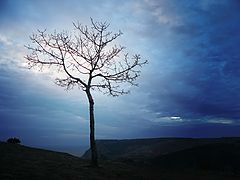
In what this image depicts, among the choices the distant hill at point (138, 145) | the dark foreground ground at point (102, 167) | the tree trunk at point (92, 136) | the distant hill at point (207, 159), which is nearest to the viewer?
the dark foreground ground at point (102, 167)

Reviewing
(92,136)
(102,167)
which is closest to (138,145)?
(92,136)

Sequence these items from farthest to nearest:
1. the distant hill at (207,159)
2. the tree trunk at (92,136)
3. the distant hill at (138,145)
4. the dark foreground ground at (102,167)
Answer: the distant hill at (138,145), the distant hill at (207,159), the tree trunk at (92,136), the dark foreground ground at (102,167)

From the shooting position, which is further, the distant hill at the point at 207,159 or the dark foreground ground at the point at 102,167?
the distant hill at the point at 207,159

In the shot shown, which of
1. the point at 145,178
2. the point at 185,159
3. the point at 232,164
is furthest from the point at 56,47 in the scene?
the point at 232,164

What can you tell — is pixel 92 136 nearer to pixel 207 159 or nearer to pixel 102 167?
pixel 102 167

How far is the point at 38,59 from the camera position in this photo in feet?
87.4

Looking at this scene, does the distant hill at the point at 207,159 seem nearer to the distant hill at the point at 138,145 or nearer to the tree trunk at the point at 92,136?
the tree trunk at the point at 92,136

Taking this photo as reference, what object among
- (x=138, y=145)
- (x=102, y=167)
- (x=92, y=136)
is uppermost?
(x=92, y=136)

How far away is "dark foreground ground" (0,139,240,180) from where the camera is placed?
50.7 ft

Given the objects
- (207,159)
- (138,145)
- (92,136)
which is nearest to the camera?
(92,136)

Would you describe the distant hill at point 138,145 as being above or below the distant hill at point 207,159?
above

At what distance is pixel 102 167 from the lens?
22.0 m

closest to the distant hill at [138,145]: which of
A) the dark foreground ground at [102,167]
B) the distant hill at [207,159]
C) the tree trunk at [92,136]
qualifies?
the distant hill at [207,159]

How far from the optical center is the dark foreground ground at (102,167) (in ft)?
50.7
